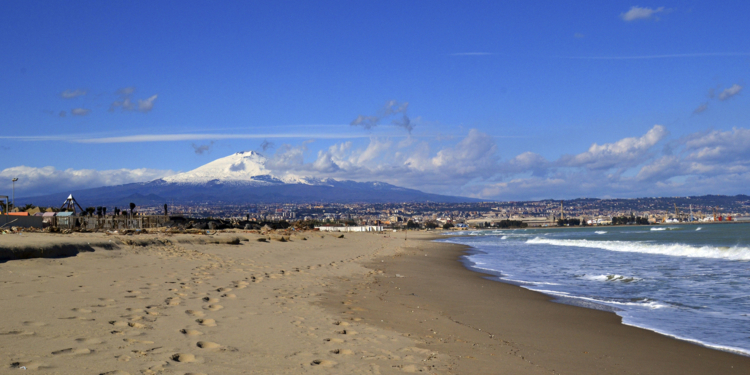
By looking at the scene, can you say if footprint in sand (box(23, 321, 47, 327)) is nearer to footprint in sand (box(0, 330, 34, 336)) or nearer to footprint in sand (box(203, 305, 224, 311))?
footprint in sand (box(0, 330, 34, 336))

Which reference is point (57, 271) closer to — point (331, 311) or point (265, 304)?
point (265, 304)

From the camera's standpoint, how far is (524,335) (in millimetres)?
7242

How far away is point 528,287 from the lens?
13.3 m

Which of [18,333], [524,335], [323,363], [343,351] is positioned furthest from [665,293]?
[18,333]

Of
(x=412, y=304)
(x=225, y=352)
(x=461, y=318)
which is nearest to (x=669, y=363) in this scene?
(x=461, y=318)

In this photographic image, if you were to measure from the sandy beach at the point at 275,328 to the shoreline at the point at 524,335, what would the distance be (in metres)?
0.02

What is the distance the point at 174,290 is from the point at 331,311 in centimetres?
265

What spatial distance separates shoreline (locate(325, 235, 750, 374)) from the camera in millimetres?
5613

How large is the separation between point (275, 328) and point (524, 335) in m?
3.66

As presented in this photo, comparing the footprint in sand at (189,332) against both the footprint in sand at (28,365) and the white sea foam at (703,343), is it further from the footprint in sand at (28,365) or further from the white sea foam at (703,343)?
the white sea foam at (703,343)

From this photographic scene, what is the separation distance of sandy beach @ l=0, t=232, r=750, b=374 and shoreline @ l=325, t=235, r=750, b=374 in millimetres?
24

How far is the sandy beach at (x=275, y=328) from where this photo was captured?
449cm

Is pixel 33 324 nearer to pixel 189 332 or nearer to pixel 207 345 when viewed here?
pixel 189 332

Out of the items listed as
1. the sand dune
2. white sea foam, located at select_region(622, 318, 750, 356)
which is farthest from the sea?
the sand dune
